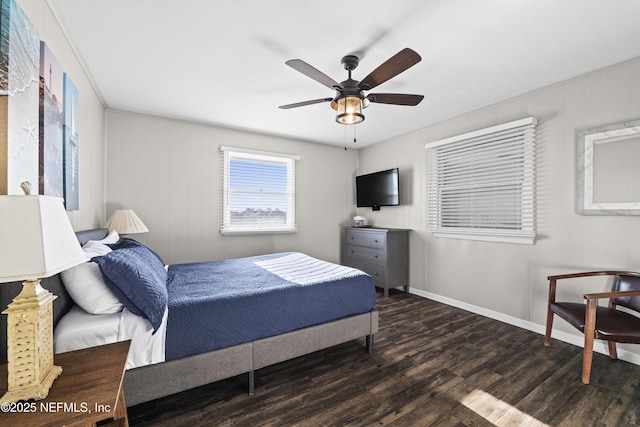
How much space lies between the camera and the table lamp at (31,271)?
0.78 m

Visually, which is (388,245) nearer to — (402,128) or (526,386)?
(402,128)

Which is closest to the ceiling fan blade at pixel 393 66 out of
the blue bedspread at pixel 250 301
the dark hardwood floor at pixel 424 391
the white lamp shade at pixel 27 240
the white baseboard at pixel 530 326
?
the blue bedspread at pixel 250 301

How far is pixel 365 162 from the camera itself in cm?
523

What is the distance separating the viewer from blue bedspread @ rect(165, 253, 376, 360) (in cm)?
171

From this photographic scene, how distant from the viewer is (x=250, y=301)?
192 cm

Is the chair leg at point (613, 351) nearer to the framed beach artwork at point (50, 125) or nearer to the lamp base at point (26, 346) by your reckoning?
the lamp base at point (26, 346)

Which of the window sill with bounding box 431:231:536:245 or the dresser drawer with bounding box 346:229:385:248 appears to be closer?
the window sill with bounding box 431:231:536:245

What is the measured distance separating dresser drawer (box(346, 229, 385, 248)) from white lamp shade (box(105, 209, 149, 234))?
10.2 feet

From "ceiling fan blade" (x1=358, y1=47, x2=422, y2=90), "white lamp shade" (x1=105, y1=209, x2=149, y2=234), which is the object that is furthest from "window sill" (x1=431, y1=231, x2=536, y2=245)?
"white lamp shade" (x1=105, y1=209, x2=149, y2=234)

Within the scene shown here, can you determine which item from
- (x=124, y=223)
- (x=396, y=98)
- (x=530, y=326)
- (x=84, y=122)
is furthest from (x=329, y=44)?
(x=530, y=326)

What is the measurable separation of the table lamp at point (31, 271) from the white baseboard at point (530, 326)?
367cm

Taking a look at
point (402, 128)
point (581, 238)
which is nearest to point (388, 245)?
point (402, 128)

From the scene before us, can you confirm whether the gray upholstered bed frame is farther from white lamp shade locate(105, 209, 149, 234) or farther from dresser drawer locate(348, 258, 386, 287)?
dresser drawer locate(348, 258, 386, 287)

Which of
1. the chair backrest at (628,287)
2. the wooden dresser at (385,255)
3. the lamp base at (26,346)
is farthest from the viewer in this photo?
the wooden dresser at (385,255)
